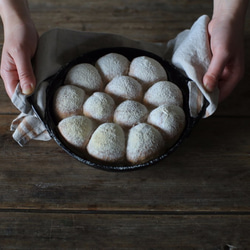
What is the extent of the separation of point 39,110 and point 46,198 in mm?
181

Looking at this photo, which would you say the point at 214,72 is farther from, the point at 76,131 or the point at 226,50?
the point at 76,131

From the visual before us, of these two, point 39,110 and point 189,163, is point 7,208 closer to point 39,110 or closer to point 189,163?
point 39,110

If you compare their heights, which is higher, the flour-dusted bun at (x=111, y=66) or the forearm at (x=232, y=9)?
the forearm at (x=232, y=9)

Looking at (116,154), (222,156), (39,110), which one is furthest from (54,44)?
(222,156)

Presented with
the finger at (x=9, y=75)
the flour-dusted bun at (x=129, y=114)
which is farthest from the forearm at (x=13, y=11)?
the flour-dusted bun at (x=129, y=114)

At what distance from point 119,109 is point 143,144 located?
0.33ft

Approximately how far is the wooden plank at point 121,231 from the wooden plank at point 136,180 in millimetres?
21

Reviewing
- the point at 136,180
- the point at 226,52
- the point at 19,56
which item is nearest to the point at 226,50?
the point at 226,52

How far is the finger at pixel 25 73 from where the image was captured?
0.63m

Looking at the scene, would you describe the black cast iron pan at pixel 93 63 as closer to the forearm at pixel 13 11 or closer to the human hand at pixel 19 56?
the human hand at pixel 19 56

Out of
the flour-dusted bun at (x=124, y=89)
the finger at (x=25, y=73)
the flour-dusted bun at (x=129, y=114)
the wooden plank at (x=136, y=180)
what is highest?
the finger at (x=25, y=73)

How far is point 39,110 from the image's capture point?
630 mm

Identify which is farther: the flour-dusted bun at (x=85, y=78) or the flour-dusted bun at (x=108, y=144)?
the flour-dusted bun at (x=85, y=78)

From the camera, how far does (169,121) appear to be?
60cm
